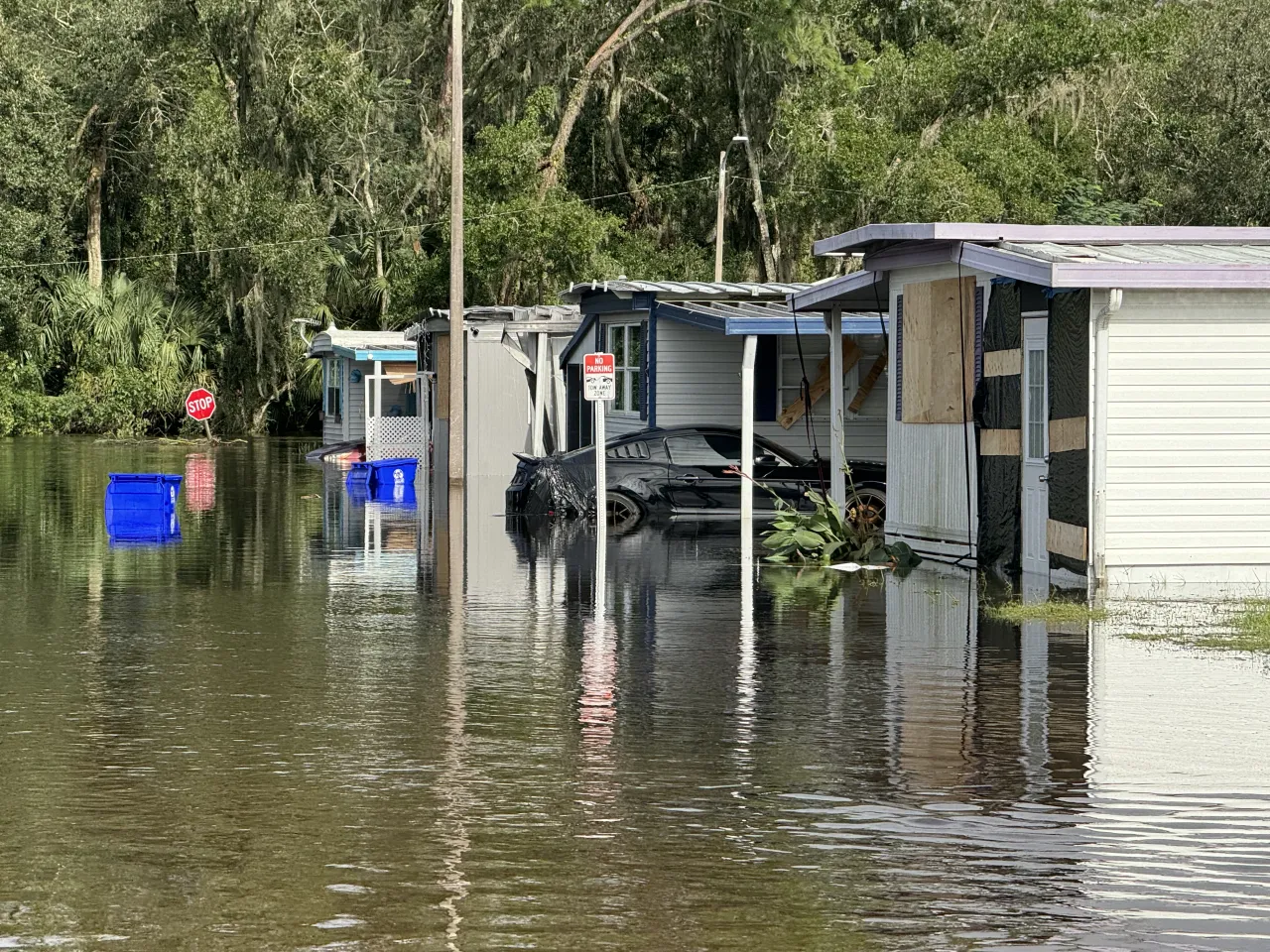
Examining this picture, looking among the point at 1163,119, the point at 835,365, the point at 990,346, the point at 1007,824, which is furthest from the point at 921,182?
the point at 1007,824

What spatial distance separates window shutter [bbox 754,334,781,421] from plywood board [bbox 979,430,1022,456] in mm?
12010

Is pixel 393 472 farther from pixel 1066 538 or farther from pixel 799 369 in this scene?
Result: pixel 1066 538

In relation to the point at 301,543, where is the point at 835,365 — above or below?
above

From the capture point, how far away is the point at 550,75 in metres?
60.4

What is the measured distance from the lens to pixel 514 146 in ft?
181

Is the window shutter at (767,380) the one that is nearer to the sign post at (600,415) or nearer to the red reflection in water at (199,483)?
the sign post at (600,415)

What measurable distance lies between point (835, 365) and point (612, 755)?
13.6 m

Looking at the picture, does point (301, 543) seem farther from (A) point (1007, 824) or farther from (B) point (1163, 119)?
(B) point (1163, 119)

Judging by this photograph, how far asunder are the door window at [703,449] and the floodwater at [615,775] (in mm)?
9839

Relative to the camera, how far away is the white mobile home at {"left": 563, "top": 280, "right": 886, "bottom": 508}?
29609 millimetres

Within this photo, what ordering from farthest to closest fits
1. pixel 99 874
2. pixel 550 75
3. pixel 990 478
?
pixel 550 75, pixel 990 478, pixel 99 874

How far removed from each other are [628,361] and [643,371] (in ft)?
3.75

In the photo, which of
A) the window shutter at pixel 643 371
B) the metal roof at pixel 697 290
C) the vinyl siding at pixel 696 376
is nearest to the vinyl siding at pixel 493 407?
the window shutter at pixel 643 371

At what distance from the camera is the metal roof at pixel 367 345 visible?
51.2 metres
